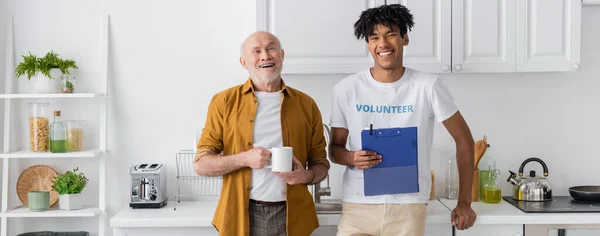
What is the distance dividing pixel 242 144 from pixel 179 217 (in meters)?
0.59

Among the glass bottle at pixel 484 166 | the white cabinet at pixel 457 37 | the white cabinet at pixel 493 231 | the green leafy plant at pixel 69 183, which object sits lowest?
the white cabinet at pixel 493 231

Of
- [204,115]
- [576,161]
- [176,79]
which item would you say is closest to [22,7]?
[176,79]

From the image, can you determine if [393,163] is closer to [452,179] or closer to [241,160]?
[241,160]

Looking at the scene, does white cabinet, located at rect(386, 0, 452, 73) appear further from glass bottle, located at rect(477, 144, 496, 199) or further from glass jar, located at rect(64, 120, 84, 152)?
glass jar, located at rect(64, 120, 84, 152)

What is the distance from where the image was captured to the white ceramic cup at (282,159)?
2327 millimetres

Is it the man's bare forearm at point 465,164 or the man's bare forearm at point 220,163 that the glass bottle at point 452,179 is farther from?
the man's bare forearm at point 220,163

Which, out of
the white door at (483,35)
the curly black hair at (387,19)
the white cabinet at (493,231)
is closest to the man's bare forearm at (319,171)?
the curly black hair at (387,19)

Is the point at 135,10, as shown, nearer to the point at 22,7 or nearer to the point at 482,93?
the point at 22,7

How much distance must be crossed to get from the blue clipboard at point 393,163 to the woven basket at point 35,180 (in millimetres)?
1753

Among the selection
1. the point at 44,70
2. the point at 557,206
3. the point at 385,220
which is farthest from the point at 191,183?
the point at 557,206

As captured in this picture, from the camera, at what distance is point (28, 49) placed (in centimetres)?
339

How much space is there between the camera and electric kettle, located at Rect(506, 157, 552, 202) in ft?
10.4

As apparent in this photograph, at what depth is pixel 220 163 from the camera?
2.47m

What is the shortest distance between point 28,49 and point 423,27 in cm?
199
